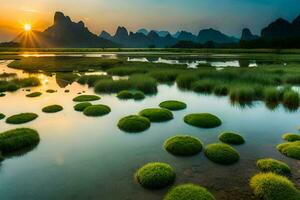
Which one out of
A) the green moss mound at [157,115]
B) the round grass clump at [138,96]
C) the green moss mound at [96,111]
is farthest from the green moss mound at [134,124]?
the round grass clump at [138,96]

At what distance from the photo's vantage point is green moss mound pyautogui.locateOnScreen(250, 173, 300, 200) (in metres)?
13.1

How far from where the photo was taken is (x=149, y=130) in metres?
24.8

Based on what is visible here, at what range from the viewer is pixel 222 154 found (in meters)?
18.0

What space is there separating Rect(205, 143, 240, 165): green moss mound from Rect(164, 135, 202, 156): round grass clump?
916 millimetres

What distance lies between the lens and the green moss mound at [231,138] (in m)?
21.3

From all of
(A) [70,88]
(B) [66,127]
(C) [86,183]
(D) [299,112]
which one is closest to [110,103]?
(B) [66,127]

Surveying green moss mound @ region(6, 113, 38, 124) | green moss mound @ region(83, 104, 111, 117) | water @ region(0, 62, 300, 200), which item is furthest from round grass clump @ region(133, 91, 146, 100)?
green moss mound @ region(6, 113, 38, 124)

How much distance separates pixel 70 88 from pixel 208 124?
30648 millimetres

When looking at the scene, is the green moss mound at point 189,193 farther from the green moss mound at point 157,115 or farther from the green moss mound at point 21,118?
the green moss mound at point 21,118

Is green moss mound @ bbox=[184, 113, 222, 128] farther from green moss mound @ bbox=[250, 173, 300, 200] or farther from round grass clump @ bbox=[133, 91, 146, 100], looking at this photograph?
round grass clump @ bbox=[133, 91, 146, 100]

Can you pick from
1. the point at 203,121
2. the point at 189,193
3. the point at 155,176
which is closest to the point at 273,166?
the point at 189,193

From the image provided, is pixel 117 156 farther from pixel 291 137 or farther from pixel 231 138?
pixel 291 137

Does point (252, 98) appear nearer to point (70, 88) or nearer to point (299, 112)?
point (299, 112)

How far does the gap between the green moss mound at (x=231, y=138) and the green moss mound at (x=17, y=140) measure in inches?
623
